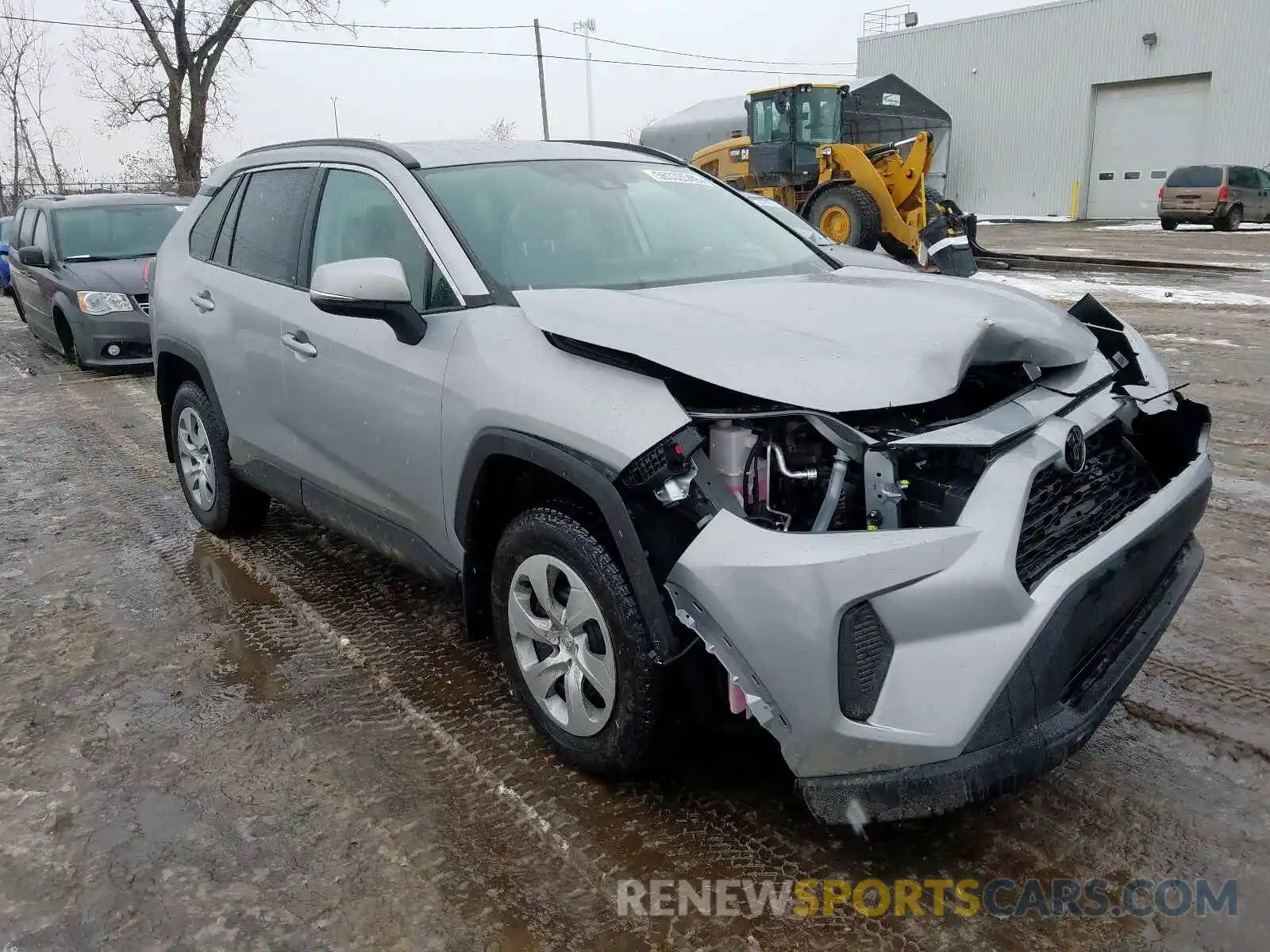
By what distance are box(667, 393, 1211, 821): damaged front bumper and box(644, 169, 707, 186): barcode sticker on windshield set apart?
210cm

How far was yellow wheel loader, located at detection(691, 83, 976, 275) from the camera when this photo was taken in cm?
1499

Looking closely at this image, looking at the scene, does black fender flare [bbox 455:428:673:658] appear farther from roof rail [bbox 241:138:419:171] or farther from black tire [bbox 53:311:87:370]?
black tire [bbox 53:311:87:370]

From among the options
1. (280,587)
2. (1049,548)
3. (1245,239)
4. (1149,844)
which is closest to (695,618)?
(1049,548)

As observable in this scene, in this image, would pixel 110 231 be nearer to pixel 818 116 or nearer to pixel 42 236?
pixel 42 236

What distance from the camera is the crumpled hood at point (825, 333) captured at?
236 centimetres

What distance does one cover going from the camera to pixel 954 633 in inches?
82.5

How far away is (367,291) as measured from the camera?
2.94 meters

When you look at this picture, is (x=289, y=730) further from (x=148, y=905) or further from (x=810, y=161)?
(x=810, y=161)

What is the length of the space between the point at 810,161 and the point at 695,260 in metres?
16.9

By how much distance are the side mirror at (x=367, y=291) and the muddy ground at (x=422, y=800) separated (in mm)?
1279

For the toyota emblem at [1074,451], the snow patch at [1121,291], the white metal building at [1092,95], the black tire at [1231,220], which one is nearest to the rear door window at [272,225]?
the toyota emblem at [1074,451]

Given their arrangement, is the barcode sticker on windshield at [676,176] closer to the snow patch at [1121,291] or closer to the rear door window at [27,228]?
the snow patch at [1121,291]

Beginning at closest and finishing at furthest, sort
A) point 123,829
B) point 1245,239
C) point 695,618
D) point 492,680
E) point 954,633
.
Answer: point 954,633 → point 695,618 → point 123,829 → point 492,680 → point 1245,239

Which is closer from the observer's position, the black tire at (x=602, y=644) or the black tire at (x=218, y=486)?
the black tire at (x=602, y=644)
